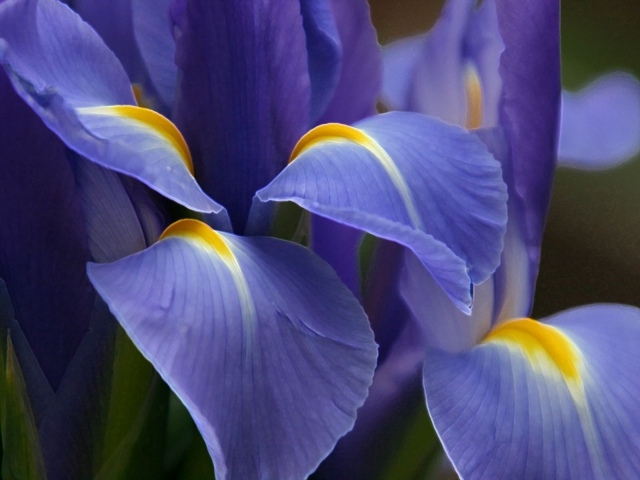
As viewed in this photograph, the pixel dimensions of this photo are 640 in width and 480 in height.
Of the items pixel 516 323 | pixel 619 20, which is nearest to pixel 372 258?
pixel 516 323

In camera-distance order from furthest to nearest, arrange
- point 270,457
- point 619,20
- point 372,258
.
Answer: point 619,20 < point 372,258 < point 270,457

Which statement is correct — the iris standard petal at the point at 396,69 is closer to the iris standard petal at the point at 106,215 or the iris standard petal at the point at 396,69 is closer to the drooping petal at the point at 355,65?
the drooping petal at the point at 355,65

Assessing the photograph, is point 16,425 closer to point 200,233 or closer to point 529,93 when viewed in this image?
point 200,233

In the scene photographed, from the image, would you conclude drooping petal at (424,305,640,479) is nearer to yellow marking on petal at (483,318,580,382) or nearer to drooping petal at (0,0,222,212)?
yellow marking on petal at (483,318,580,382)

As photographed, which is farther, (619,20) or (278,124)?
(619,20)

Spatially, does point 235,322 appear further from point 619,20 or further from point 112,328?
point 619,20

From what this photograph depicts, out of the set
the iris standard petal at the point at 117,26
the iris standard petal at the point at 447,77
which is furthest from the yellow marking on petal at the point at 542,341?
the iris standard petal at the point at 117,26

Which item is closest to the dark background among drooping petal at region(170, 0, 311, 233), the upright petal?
the upright petal
